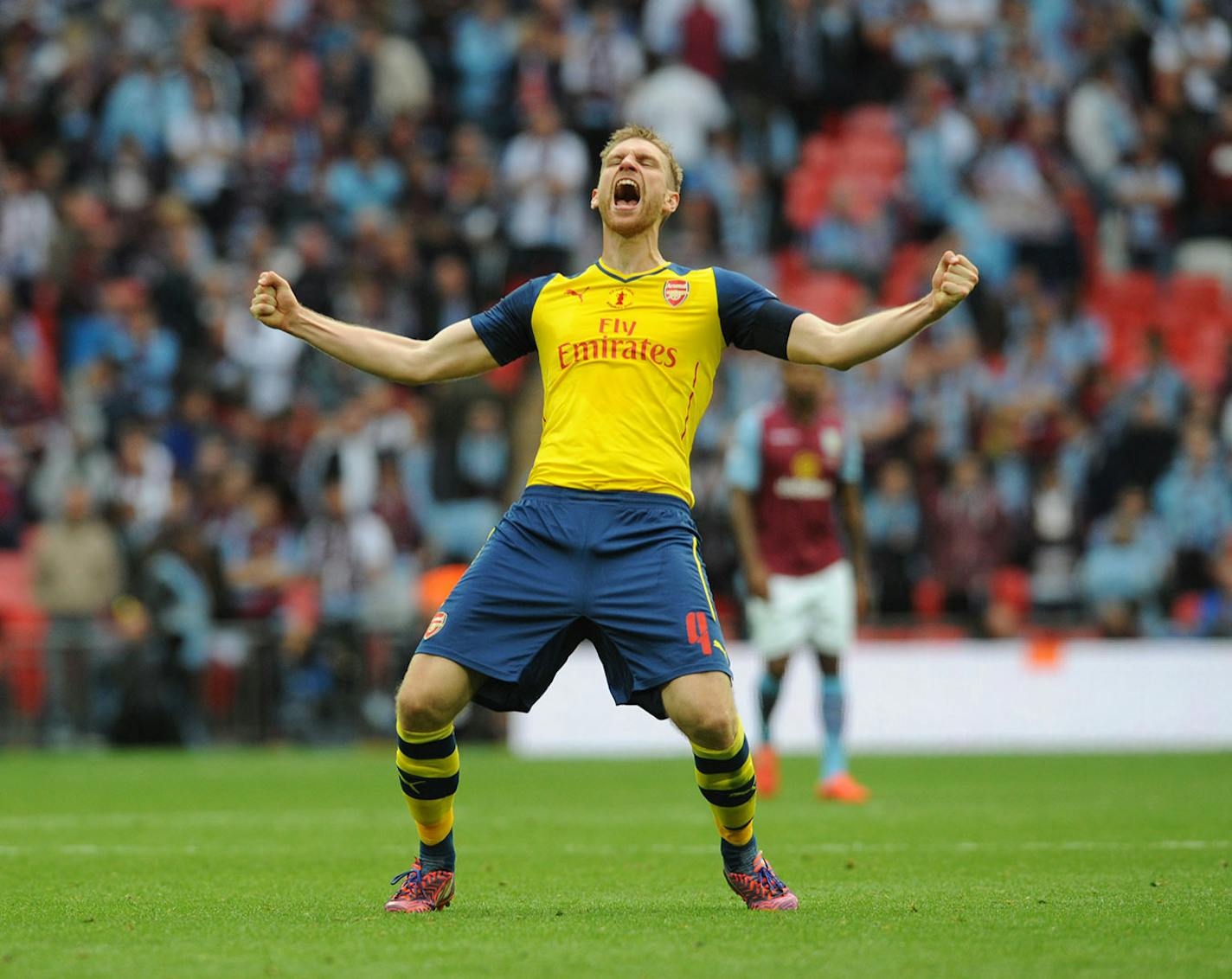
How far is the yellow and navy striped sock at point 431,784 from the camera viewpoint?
6.89 metres

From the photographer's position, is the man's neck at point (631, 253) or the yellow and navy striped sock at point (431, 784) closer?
the yellow and navy striped sock at point (431, 784)

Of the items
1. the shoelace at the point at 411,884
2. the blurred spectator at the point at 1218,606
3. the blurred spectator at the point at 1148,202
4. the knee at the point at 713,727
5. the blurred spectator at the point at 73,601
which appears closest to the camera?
the knee at the point at 713,727

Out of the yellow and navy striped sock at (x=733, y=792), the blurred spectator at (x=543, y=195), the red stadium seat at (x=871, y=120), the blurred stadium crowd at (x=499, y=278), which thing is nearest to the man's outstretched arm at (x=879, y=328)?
the yellow and navy striped sock at (x=733, y=792)

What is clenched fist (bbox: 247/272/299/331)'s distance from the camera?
7086 millimetres

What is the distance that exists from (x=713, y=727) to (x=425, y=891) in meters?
1.17

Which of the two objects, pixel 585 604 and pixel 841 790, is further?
pixel 841 790

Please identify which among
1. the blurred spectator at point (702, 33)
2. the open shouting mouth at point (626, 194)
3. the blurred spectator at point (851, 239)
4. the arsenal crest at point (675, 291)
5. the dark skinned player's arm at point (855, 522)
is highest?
the blurred spectator at point (702, 33)

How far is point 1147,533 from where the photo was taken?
1886 centimetres

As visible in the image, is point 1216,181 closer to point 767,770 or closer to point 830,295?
point 830,295

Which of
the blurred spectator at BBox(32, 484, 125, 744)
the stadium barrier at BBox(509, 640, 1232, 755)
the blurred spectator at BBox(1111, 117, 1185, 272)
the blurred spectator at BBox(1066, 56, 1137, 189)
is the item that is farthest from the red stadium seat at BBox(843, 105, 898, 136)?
the blurred spectator at BBox(32, 484, 125, 744)

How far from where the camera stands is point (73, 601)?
1855 centimetres

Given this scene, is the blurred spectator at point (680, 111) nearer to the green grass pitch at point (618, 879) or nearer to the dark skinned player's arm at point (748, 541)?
the green grass pitch at point (618, 879)

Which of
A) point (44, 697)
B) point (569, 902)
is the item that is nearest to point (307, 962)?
point (569, 902)

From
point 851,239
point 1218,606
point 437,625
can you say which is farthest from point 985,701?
point 437,625
